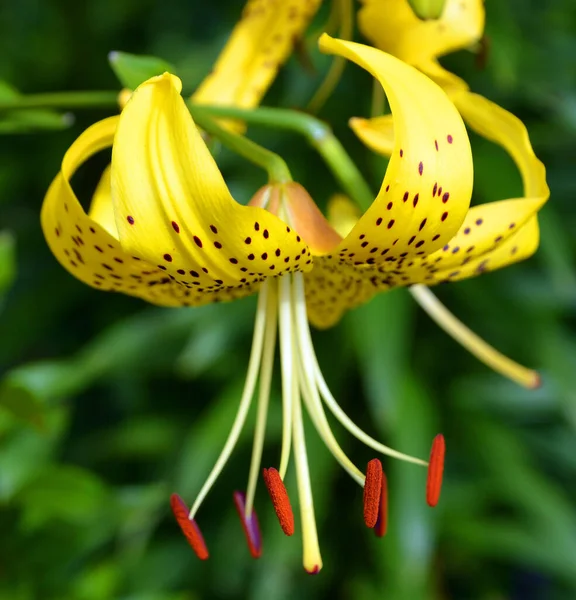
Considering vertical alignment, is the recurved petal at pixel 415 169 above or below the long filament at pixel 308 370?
above

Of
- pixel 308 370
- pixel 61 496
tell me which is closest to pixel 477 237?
pixel 308 370

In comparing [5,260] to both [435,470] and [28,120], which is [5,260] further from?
[435,470]

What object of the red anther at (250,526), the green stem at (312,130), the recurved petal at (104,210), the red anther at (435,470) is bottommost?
the red anther at (250,526)

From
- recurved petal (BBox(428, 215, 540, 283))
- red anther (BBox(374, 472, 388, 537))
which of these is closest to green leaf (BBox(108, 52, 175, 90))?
recurved petal (BBox(428, 215, 540, 283))

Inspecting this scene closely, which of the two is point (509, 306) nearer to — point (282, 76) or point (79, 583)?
point (282, 76)

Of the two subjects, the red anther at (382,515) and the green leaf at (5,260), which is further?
the green leaf at (5,260)

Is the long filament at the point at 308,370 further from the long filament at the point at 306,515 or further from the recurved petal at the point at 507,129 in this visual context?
the recurved petal at the point at 507,129

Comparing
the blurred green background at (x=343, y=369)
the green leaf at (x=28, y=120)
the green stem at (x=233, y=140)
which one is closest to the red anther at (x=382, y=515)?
the green stem at (x=233, y=140)

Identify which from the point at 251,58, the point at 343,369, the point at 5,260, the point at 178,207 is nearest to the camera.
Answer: the point at 178,207
